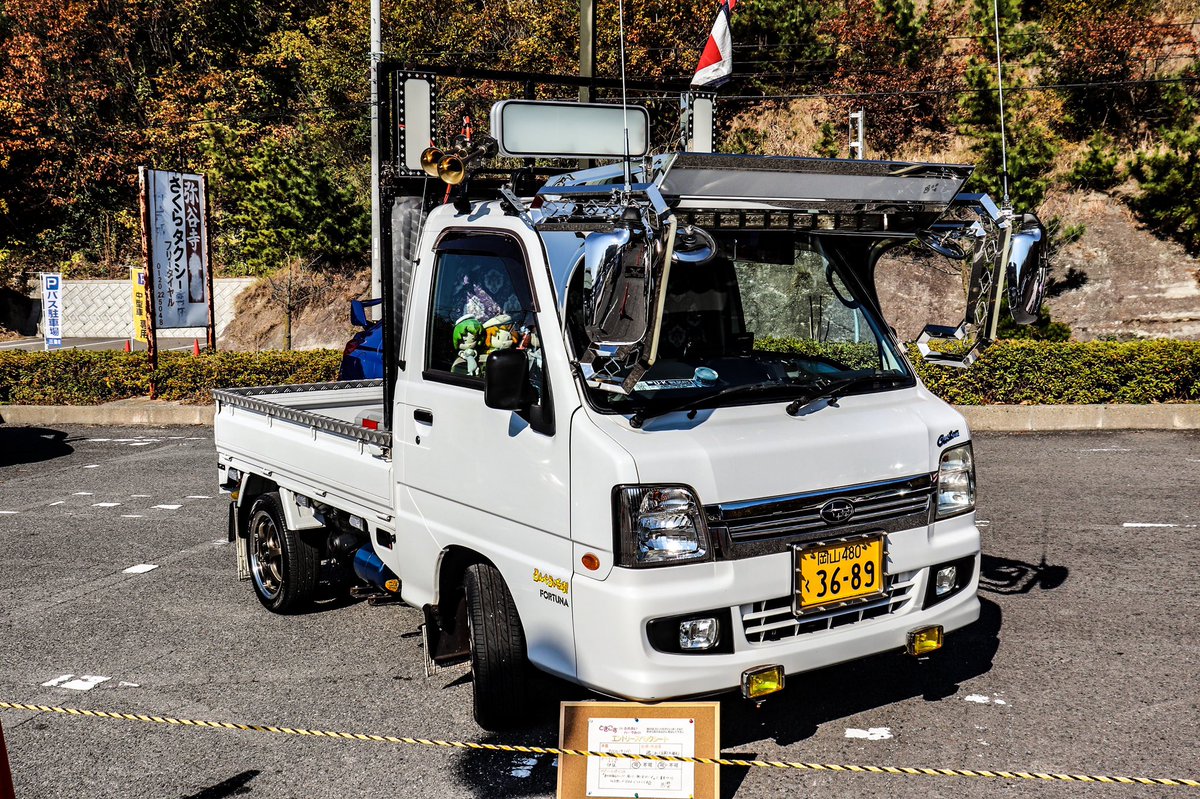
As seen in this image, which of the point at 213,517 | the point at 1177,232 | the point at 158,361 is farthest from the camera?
the point at 1177,232

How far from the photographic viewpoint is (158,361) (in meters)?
16.7

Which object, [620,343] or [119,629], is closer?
[620,343]

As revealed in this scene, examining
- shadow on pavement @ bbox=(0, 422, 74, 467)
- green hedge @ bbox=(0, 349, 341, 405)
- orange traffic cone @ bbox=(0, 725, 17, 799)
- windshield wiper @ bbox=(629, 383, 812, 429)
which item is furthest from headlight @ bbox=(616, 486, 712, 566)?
green hedge @ bbox=(0, 349, 341, 405)

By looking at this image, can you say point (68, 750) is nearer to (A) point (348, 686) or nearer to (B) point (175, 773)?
(B) point (175, 773)

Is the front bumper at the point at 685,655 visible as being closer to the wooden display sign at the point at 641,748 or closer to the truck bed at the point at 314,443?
the wooden display sign at the point at 641,748

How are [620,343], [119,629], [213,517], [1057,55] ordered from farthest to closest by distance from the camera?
[1057,55] < [213,517] < [119,629] < [620,343]

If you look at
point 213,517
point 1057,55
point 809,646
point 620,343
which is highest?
point 1057,55

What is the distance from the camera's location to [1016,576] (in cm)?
665

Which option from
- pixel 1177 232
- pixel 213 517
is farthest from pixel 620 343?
pixel 1177 232

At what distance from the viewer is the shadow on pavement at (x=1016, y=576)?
640 centimetres

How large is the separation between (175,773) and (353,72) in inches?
1036

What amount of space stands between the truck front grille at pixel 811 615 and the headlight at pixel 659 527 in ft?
1.10

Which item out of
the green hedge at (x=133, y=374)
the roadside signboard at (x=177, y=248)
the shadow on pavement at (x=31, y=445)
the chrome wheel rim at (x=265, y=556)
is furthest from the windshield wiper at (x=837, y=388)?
the roadside signboard at (x=177, y=248)

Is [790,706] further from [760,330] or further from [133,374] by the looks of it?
[133,374]
